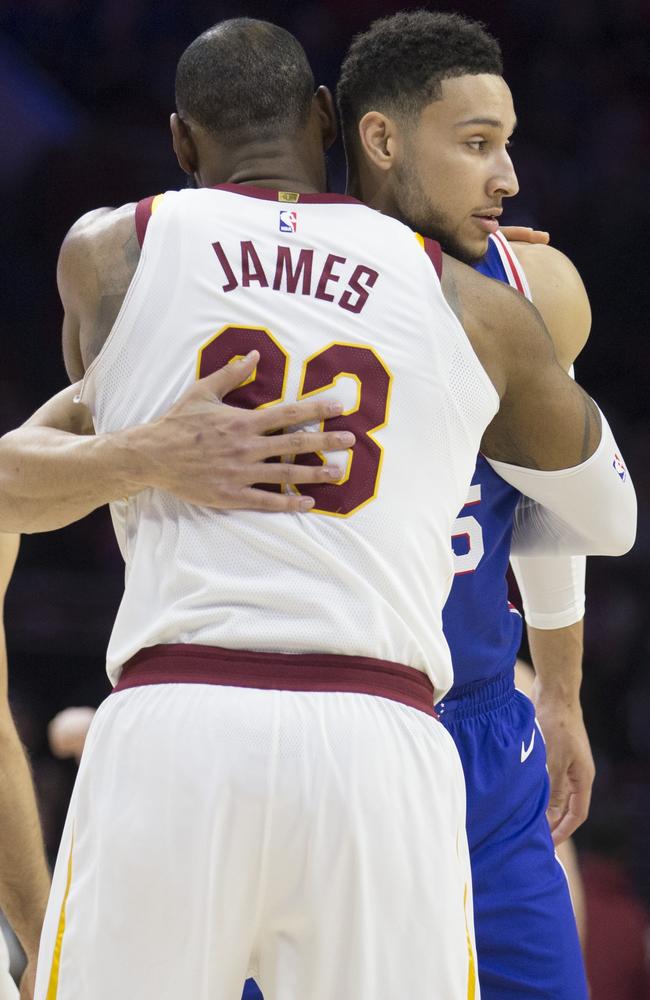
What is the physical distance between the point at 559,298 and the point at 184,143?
0.92 meters

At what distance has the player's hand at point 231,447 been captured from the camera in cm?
227

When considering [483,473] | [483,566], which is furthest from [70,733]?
[483,473]

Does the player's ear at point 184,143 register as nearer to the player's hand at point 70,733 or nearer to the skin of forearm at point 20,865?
the skin of forearm at point 20,865

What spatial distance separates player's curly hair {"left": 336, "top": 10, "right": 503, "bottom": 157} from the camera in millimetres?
2898

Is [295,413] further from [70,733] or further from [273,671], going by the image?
[70,733]

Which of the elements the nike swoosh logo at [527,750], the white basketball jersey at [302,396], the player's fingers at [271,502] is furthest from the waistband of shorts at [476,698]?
the player's fingers at [271,502]

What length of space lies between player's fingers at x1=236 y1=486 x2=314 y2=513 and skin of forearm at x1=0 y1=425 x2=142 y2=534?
20cm

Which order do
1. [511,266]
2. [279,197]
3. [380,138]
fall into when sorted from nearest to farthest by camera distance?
[279,197] → [380,138] → [511,266]

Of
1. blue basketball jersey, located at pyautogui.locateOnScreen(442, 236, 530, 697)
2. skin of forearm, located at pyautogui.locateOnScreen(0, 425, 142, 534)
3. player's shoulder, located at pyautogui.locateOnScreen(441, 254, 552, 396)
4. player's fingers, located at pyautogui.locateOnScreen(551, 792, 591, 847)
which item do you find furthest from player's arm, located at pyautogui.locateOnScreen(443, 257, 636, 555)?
player's fingers, located at pyautogui.locateOnScreen(551, 792, 591, 847)

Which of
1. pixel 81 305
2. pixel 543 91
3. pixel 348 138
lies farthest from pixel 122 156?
pixel 81 305

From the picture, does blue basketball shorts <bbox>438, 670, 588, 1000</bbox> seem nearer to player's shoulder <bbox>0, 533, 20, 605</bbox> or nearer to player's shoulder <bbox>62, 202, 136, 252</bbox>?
player's shoulder <bbox>0, 533, 20, 605</bbox>

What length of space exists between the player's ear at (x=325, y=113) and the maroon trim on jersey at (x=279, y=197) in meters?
0.27

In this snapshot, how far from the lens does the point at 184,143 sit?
2717 millimetres

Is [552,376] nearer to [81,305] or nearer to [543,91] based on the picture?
[81,305]
